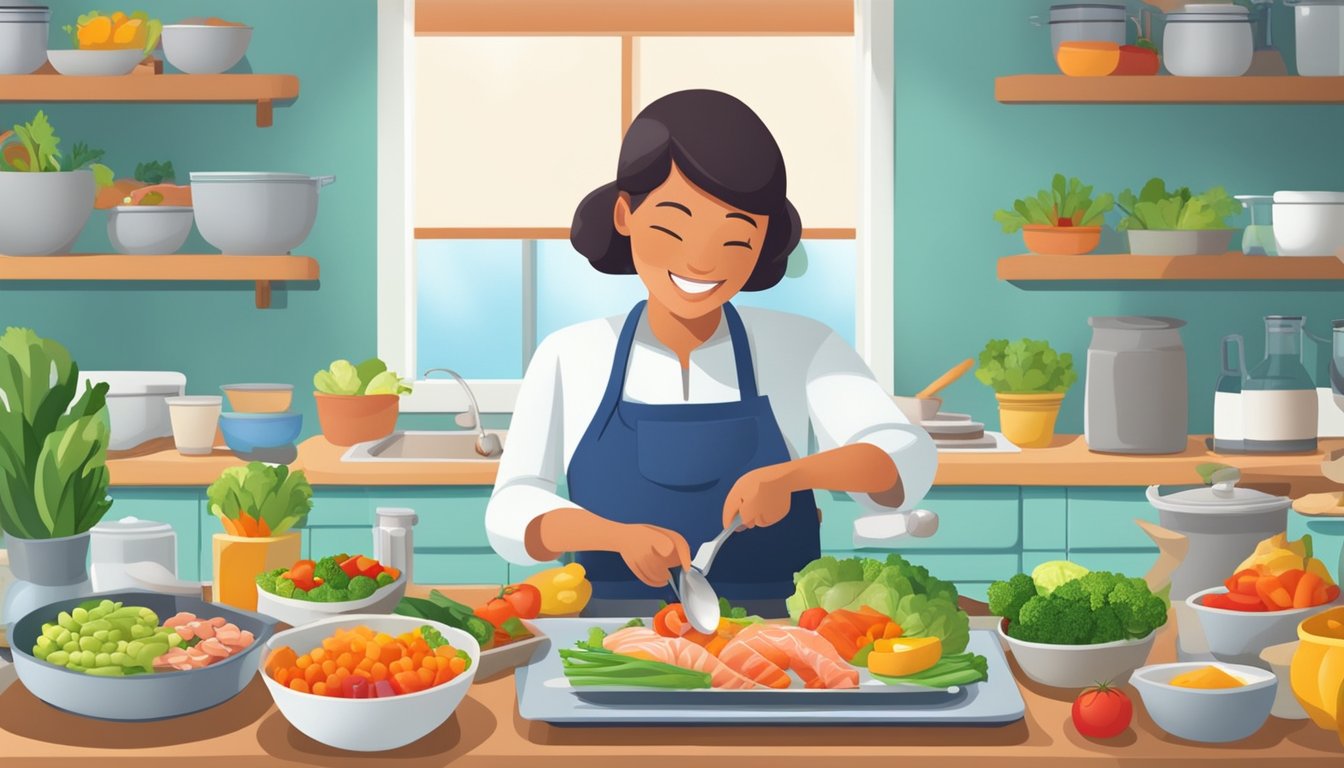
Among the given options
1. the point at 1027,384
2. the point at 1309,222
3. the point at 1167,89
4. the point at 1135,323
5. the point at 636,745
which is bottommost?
the point at 636,745

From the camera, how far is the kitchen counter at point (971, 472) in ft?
11.8

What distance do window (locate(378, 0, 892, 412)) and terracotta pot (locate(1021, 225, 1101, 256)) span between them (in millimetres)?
393

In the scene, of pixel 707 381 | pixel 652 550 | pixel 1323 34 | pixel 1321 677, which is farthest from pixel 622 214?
pixel 1323 34

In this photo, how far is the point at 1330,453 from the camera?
355 cm

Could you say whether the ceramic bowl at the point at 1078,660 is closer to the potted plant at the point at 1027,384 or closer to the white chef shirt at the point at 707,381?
the white chef shirt at the point at 707,381

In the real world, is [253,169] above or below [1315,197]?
above

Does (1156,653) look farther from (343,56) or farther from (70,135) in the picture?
(70,135)

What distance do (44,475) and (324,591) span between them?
1.11 feet

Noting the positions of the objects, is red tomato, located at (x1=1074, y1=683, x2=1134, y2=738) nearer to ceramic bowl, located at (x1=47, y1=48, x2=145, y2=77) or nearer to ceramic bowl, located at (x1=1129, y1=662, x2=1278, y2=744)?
ceramic bowl, located at (x1=1129, y1=662, x2=1278, y2=744)

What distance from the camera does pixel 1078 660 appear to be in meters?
1.76

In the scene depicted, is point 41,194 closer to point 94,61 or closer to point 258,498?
point 94,61

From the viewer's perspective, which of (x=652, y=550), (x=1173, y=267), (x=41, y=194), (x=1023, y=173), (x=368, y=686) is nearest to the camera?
(x=368, y=686)

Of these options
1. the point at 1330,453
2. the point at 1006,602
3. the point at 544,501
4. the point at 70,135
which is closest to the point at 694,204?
the point at 544,501

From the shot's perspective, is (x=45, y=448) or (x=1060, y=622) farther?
(x=45, y=448)
